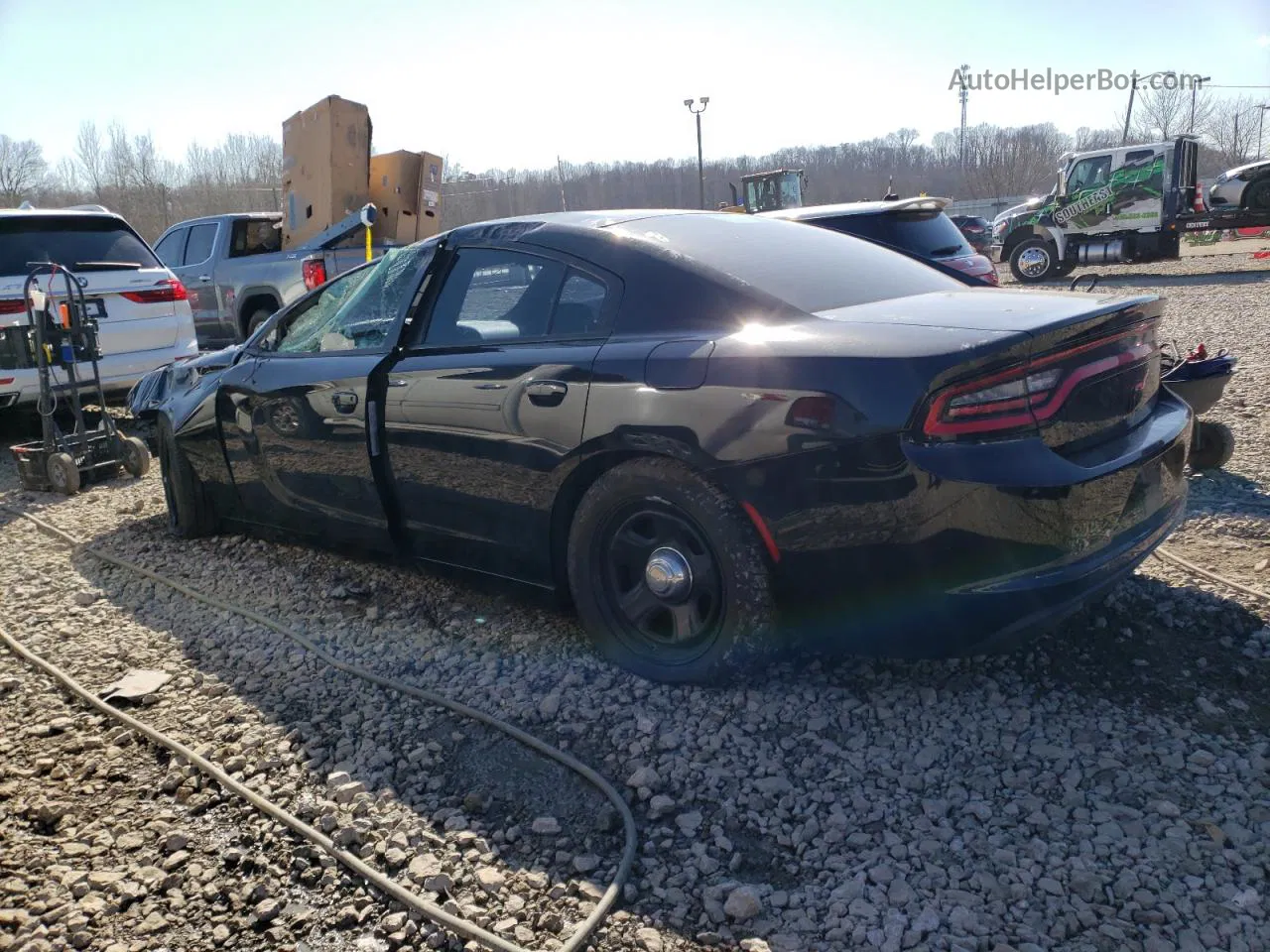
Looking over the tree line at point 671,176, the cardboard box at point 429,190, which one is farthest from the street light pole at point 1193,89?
the cardboard box at point 429,190

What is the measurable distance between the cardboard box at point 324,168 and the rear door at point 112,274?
11.2 feet

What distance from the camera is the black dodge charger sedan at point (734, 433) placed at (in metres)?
2.59

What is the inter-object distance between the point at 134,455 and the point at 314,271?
4086 millimetres

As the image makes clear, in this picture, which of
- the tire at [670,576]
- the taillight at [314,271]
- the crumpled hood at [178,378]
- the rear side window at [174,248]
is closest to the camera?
the tire at [670,576]

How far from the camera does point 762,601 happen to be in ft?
9.38

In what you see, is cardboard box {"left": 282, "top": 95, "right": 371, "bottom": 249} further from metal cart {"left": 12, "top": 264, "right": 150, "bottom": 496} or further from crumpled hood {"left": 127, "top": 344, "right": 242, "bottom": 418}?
crumpled hood {"left": 127, "top": 344, "right": 242, "bottom": 418}

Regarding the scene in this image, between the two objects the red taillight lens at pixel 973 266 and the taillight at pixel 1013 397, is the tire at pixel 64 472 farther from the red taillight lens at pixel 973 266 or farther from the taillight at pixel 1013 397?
the red taillight lens at pixel 973 266

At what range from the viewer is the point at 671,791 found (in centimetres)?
267

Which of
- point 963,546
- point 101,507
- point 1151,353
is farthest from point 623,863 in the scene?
point 101,507

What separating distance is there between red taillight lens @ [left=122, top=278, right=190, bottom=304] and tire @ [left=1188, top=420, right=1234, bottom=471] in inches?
290

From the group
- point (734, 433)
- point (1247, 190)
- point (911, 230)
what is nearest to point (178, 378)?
point (734, 433)

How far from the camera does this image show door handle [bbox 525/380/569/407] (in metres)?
3.20

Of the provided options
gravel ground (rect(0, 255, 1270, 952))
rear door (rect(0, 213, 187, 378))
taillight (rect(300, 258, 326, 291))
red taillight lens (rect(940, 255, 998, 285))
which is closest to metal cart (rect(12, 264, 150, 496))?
rear door (rect(0, 213, 187, 378))

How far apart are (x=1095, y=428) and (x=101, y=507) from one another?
575cm
